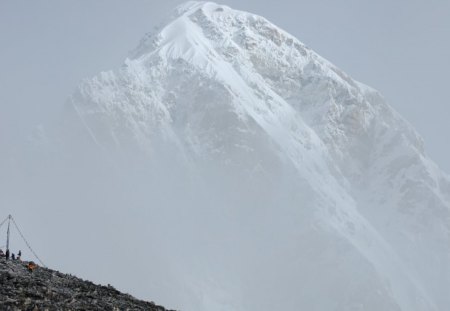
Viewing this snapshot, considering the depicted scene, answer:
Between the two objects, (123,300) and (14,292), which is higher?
(123,300)

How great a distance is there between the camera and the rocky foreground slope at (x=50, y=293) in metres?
34.8

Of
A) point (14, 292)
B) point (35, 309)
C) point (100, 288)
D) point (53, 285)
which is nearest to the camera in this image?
point (35, 309)

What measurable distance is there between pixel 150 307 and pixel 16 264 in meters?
9.23

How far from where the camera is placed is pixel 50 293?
124 feet

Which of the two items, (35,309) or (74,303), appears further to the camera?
(74,303)

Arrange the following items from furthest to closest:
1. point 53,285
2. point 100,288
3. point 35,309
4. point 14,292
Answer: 1. point 100,288
2. point 53,285
3. point 14,292
4. point 35,309

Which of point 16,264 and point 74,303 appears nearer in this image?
point 74,303

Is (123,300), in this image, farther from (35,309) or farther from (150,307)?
(35,309)

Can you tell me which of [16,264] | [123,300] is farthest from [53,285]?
[16,264]

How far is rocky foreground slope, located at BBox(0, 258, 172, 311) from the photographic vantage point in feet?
114

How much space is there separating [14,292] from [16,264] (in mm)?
12132

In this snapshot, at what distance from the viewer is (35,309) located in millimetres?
33188

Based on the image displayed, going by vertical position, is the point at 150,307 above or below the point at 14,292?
above

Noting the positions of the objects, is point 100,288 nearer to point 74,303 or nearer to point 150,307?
point 150,307
